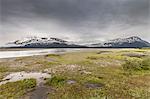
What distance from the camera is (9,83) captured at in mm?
29594

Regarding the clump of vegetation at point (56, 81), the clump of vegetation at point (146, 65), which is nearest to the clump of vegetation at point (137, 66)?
the clump of vegetation at point (146, 65)

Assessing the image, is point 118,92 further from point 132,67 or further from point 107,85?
point 132,67

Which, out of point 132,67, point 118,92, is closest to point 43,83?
point 118,92

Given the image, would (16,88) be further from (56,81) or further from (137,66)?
(137,66)

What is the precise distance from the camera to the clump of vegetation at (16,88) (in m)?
24.3

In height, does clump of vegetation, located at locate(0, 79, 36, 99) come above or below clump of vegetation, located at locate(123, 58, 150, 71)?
below

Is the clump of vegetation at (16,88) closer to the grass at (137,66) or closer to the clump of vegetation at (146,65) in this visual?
the grass at (137,66)

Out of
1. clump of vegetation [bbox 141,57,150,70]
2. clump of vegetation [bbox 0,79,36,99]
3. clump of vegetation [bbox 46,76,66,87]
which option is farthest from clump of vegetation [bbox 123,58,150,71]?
clump of vegetation [bbox 0,79,36,99]

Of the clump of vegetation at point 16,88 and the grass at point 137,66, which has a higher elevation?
the grass at point 137,66

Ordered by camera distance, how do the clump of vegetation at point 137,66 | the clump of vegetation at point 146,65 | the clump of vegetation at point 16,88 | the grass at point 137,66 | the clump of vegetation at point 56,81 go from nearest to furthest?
the clump of vegetation at point 16,88 < the clump of vegetation at point 56,81 < the grass at point 137,66 < the clump of vegetation at point 137,66 < the clump of vegetation at point 146,65

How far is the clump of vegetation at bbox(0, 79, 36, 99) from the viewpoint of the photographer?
2429 cm

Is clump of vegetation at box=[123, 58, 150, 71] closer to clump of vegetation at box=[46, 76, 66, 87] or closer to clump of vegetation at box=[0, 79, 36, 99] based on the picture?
clump of vegetation at box=[46, 76, 66, 87]

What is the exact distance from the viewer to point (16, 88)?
88.7 ft

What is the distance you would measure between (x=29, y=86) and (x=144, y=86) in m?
14.3
